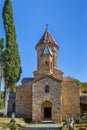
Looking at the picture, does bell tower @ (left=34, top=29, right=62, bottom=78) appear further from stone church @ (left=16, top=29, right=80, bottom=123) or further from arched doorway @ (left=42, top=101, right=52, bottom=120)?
arched doorway @ (left=42, top=101, right=52, bottom=120)

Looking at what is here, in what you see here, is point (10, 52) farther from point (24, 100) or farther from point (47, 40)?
point (47, 40)

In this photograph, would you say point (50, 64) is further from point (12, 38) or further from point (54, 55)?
point (12, 38)

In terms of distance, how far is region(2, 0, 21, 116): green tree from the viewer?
3944 cm

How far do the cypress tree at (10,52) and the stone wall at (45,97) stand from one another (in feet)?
10.5

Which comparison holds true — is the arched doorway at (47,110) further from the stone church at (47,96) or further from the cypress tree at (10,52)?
the cypress tree at (10,52)

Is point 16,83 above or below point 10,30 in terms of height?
below

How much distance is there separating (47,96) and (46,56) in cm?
686

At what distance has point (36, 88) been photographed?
131ft

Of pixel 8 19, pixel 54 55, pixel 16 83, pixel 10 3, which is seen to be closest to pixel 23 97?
pixel 16 83

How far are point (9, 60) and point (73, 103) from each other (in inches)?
429

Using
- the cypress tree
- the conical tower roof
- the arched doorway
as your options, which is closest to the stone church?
the arched doorway

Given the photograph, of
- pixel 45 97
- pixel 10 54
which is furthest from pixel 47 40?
pixel 45 97

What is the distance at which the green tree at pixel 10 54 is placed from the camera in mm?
39438

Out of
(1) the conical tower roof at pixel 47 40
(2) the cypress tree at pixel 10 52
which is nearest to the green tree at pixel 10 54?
(2) the cypress tree at pixel 10 52
